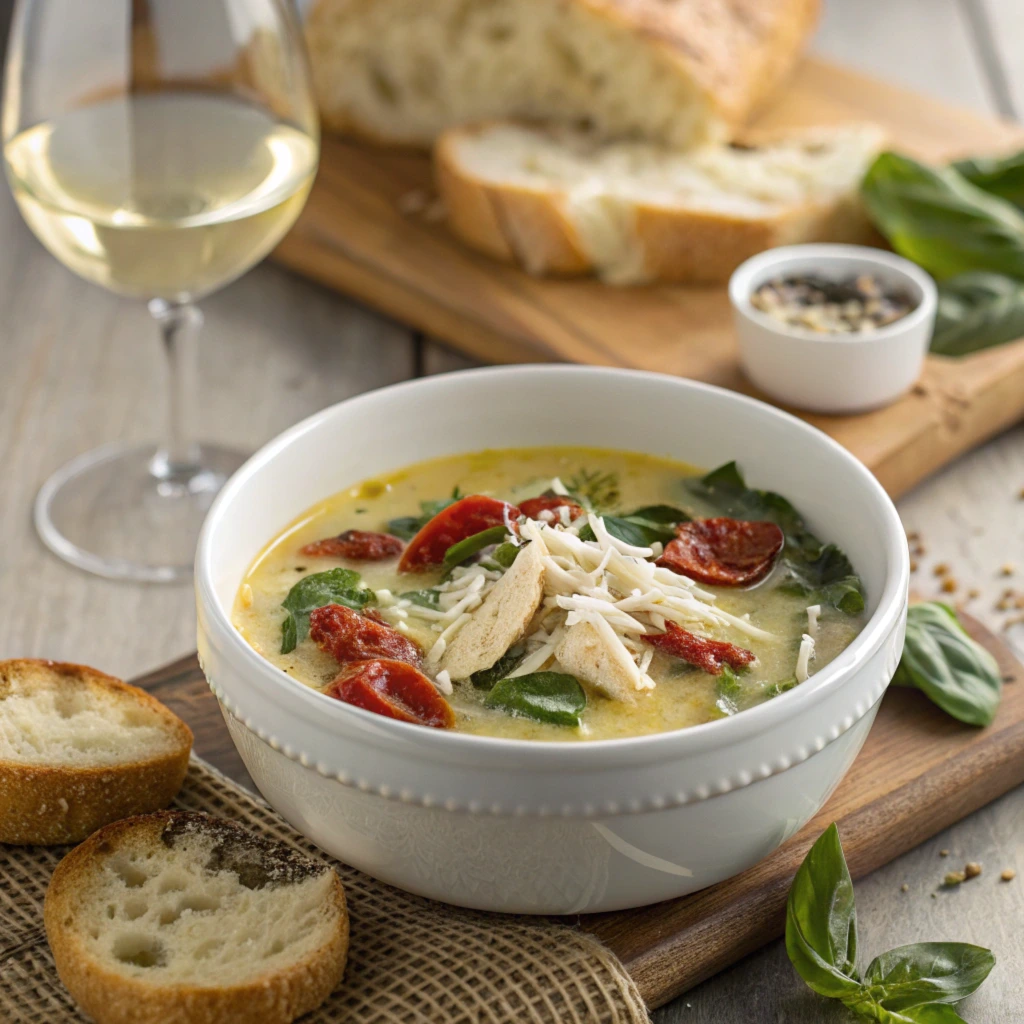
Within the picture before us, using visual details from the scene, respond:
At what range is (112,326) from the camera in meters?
4.34

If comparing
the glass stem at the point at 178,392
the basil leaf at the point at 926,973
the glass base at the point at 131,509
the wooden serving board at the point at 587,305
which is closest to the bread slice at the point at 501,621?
the basil leaf at the point at 926,973

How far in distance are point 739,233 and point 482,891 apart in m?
2.47

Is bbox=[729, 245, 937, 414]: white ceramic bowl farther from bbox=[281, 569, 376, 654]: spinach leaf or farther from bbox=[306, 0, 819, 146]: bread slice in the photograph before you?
bbox=[281, 569, 376, 654]: spinach leaf

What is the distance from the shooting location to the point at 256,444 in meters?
3.91

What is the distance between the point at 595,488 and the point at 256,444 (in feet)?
4.75

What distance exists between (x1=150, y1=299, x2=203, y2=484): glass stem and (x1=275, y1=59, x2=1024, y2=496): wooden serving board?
2.33 ft

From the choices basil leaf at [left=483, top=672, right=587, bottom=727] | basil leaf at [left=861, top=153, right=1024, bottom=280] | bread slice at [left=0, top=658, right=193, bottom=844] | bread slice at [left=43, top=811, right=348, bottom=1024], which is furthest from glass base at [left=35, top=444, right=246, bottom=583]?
basil leaf at [left=861, top=153, right=1024, bottom=280]

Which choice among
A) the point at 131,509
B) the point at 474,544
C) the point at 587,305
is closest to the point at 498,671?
the point at 474,544

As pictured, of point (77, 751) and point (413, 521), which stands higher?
point (413, 521)

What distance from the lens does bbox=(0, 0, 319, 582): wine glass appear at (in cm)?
325

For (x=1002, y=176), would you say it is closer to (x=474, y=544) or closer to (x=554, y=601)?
(x=474, y=544)

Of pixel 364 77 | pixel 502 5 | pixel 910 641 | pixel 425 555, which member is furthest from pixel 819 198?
pixel 425 555

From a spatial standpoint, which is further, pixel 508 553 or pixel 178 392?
pixel 178 392

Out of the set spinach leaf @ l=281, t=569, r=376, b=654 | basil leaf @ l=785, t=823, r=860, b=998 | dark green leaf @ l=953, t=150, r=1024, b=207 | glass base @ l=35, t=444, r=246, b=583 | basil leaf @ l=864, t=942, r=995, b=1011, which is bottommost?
glass base @ l=35, t=444, r=246, b=583
